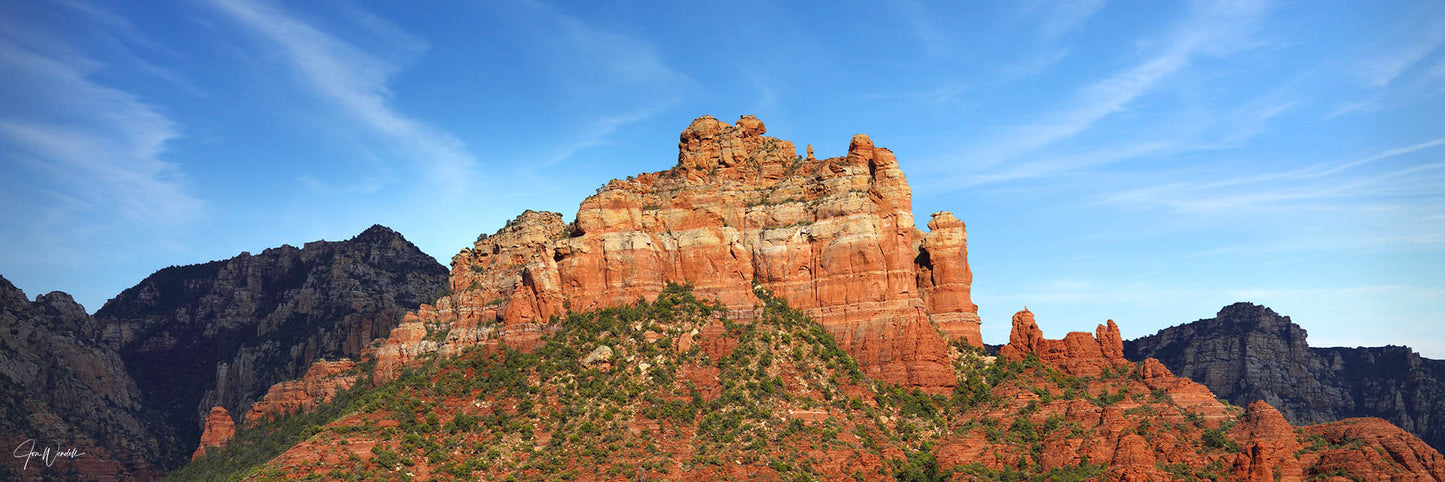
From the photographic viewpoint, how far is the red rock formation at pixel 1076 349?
349 ft

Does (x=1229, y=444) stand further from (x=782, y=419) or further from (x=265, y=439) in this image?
(x=265, y=439)

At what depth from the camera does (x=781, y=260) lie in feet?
371

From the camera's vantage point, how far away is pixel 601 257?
114m

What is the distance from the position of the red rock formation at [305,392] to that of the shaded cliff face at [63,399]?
2046cm

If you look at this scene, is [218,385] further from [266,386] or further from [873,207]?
[873,207]

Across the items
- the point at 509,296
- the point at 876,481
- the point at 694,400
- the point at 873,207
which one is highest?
the point at 873,207

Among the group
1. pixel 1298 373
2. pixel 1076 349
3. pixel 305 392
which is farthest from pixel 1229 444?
pixel 305 392

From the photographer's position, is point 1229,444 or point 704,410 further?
point 704,410

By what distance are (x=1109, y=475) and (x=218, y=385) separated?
520 ft

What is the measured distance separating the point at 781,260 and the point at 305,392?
75939 millimetres

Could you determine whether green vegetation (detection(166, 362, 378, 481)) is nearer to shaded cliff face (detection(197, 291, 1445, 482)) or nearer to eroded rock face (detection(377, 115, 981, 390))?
eroded rock face (detection(377, 115, 981, 390))

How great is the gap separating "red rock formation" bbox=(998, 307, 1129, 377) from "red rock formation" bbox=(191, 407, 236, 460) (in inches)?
4118

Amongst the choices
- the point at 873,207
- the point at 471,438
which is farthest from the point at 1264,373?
the point at 471,438

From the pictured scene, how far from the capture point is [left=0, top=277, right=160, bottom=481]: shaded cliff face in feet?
510
